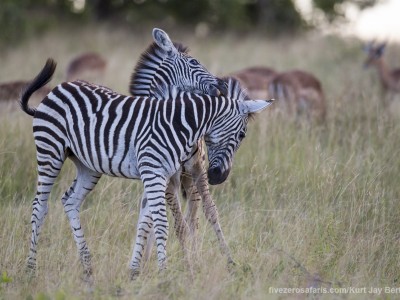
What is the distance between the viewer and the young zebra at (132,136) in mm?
6242

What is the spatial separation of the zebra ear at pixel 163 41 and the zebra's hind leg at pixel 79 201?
1.51 metres

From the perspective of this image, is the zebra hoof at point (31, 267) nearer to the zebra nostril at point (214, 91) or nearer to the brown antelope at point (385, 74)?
the zebra nostril at point (214, 91)

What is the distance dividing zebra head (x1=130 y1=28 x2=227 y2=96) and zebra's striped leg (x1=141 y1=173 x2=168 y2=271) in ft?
4.37

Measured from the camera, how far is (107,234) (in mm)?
7168

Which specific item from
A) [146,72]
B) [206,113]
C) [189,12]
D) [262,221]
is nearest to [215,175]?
[206,113]

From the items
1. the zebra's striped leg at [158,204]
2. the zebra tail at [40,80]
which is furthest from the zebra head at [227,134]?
the zebra tail at [40,80]

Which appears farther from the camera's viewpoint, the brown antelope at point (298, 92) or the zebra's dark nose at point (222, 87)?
the brown antelope at point (298, 92)

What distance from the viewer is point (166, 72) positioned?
7.46 meters

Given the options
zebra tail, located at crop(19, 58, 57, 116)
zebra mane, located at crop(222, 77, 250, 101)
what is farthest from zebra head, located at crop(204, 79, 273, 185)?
zebra tail, located at crop(19, 58, 57, 116)

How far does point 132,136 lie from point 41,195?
110cm

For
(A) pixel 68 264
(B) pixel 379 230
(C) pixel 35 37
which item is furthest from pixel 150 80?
(C) pixel 35 37

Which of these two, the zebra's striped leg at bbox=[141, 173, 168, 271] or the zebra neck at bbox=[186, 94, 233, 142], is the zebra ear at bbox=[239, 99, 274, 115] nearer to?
the zebra neck at bbox=[186, 94, 233, 142]

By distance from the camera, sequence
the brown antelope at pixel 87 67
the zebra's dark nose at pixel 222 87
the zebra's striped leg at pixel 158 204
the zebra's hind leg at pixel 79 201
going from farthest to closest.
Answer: the brown antelope at pixel 87 67 < the zebra's dark nose at pixel 222 87 < the zebra's hind leg at pixel 79 201 < the zebra's striped leg at pixel 158 204

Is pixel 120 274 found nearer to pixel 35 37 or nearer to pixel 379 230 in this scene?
pixel 379 230
